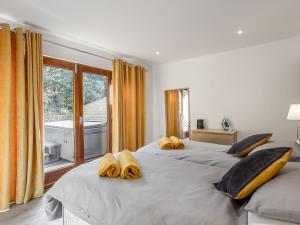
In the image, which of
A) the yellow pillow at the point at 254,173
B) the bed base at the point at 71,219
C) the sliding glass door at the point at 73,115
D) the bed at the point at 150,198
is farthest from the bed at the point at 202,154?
the sliding glass door at the point at 73,115

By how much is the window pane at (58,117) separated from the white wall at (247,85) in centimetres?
253

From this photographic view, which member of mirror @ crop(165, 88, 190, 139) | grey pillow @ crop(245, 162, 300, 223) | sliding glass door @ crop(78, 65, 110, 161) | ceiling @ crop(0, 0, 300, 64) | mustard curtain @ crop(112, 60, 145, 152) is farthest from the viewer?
mirror @ crop(165, 88, 190, 139)

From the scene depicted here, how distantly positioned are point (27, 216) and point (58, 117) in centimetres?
149

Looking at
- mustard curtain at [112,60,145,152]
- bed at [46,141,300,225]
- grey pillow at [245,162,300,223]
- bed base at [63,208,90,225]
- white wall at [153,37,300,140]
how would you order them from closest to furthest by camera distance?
1. grey pillow at [245,162,300,223]
2. bed at [46,141,300,225]
3. bed base at [63,208,90,225]
4. white wall at [153,37,300,140]
5. mustard curtain at [112,60,145,152]

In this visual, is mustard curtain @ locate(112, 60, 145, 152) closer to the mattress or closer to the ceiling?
the ceiling

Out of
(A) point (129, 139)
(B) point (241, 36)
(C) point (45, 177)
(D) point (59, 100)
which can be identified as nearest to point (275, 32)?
(B) point (241, 36)

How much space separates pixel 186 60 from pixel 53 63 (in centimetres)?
289

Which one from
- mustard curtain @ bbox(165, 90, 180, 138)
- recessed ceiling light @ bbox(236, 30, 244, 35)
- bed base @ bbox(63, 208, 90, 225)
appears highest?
recessed ceiling light @ bbox(236, 30, 244, 35)

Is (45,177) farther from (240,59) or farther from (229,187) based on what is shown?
(240,59)

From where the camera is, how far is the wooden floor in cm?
193

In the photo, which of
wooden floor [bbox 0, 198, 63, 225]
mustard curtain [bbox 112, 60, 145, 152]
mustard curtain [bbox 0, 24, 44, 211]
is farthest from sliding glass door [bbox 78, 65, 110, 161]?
wooden floor [bbox 0, 198, 63, 225]

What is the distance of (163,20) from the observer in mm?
2445

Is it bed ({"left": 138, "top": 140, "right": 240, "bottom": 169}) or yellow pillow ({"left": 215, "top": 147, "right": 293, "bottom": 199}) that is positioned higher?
yellow pillow ({"left": 215, "top": 147, "right": 293, "bottom": 199})

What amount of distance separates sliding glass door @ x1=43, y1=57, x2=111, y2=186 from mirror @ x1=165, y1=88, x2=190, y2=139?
1.68 metres
